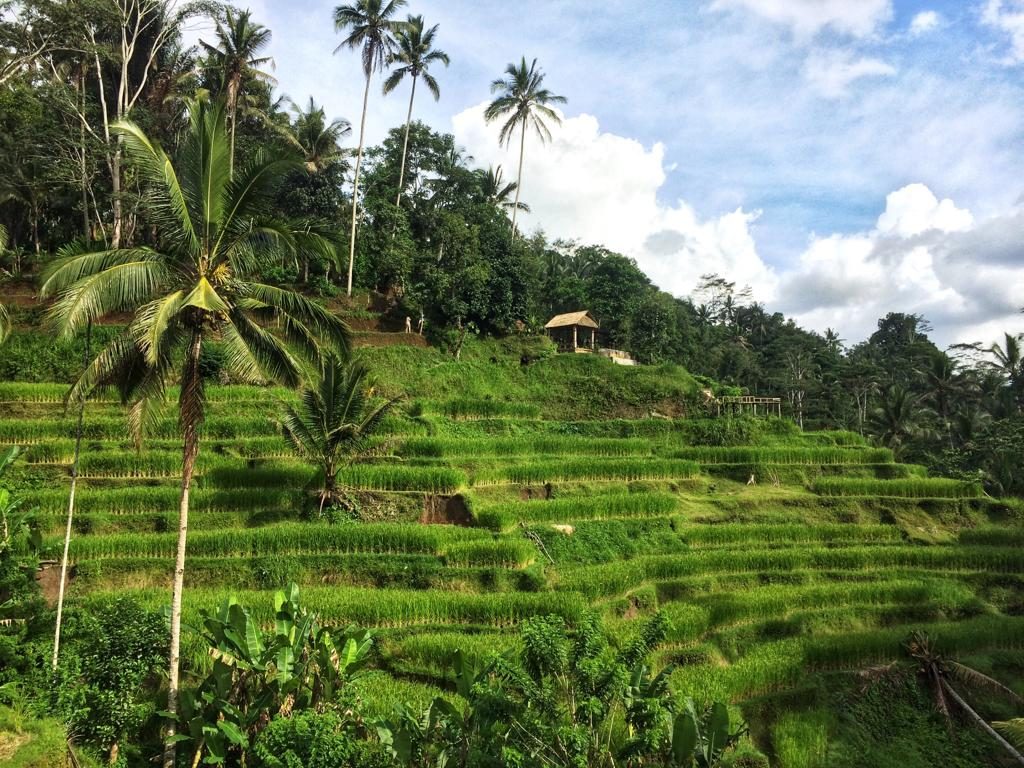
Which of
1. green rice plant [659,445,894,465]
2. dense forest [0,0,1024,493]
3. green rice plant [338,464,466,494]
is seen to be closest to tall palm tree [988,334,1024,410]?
dense forest [0,0,1024,493]

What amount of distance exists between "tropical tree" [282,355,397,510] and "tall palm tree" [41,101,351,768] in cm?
719

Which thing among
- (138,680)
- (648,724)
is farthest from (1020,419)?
(138,680)

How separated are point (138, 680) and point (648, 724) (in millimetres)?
6506

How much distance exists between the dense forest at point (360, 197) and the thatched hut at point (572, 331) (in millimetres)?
1556

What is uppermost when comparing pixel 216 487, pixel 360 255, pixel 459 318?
pixel 360 255

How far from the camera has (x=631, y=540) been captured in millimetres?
16078

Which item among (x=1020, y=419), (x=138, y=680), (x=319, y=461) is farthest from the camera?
(x=1020, y=419)

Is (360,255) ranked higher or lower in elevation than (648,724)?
higher

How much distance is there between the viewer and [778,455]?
21.7 meters

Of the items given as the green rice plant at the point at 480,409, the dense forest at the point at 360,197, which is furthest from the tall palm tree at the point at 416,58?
the green rice plant at the point at 480,409

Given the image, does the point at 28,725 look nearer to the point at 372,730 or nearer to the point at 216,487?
the point at 372,730

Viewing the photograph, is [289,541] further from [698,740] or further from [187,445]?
[698,740]

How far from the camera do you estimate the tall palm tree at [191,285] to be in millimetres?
6816

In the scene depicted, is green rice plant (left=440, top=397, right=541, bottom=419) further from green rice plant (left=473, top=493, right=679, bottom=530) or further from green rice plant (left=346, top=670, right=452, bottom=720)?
green rice plant (left=346, top=670, right=452, bottom=720)
